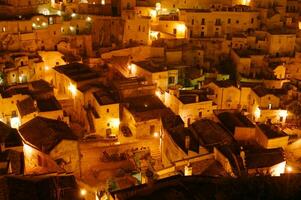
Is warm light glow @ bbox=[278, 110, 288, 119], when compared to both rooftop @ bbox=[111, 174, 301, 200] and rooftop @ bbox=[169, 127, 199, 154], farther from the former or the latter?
rooftop @ bbox=[111, 174, 301, 200]

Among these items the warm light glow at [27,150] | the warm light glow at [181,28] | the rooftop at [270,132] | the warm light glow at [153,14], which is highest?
the warm light glow at [153,14]

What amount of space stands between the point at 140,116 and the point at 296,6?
26306mm

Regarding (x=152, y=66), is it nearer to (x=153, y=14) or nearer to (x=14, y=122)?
(x=153, y=14)

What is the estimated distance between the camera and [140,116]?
27.9 m

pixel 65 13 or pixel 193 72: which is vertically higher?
pixel 65 13

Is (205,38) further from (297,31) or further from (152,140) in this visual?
(152,140)

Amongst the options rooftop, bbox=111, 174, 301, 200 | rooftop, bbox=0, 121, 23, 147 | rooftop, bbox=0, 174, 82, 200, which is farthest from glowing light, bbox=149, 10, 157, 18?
rooftop, bbox=111, 174, 301, 200

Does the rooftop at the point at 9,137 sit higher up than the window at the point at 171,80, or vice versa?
the window at the point at 171,80

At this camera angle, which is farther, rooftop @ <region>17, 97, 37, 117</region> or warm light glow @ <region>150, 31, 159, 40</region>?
warm light glow @ <region>150, 31, 159, 40</region>

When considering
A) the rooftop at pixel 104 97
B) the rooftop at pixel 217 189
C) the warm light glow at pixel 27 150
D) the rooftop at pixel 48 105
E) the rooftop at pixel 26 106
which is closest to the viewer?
the rooftop at pixel 217 189

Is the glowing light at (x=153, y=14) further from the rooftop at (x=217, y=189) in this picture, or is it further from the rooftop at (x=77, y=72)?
the rooftop at (x=217, y=189)

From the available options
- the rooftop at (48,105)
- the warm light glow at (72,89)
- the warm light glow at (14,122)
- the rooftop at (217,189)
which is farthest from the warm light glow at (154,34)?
the rooftop at (217,189)

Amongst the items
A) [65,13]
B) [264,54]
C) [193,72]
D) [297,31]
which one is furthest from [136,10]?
[297,31]

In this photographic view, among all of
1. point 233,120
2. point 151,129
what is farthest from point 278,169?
point 151,129
